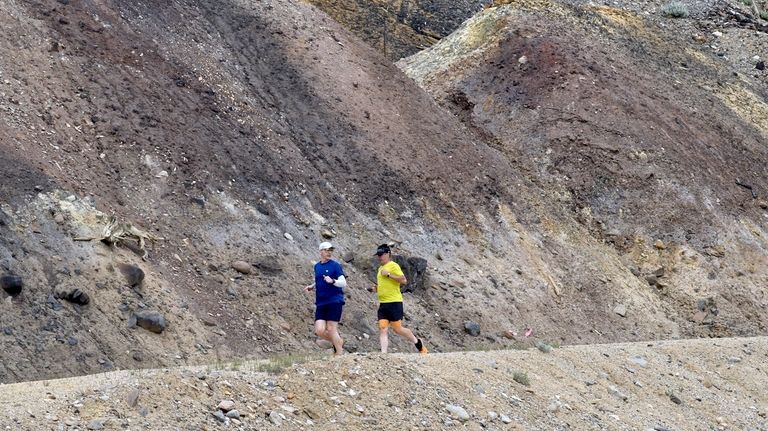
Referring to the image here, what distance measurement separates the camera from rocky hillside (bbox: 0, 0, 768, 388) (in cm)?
1370

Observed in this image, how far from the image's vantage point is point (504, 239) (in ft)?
67.1

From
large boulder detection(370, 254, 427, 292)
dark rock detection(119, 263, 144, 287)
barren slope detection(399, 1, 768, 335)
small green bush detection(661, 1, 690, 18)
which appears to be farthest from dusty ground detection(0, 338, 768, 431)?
small green bush detection(661, 1, 690, 18)

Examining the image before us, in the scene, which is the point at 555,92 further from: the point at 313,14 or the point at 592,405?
the point at 592,405

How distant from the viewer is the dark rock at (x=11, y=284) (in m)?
12.3

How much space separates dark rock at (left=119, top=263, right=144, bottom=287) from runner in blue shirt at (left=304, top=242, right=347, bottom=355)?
7.88 ft

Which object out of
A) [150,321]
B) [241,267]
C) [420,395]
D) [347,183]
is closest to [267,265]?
[241,267]

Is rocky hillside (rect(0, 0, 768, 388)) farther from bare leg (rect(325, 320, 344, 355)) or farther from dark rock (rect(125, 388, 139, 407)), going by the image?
dark rock (rect(125, 388, 139, 407))

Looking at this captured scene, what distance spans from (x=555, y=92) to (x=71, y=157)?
1368 centimetres

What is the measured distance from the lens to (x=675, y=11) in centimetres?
3400

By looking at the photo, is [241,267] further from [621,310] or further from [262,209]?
[621,310]

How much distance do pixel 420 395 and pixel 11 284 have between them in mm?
4629

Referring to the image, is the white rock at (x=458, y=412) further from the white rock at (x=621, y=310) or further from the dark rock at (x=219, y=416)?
the white rock at (x=621, y=310)

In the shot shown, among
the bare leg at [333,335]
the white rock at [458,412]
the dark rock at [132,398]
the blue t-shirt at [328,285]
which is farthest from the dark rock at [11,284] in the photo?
the white rock at [458,412]

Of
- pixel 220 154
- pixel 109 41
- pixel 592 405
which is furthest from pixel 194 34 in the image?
pixel 592 405
